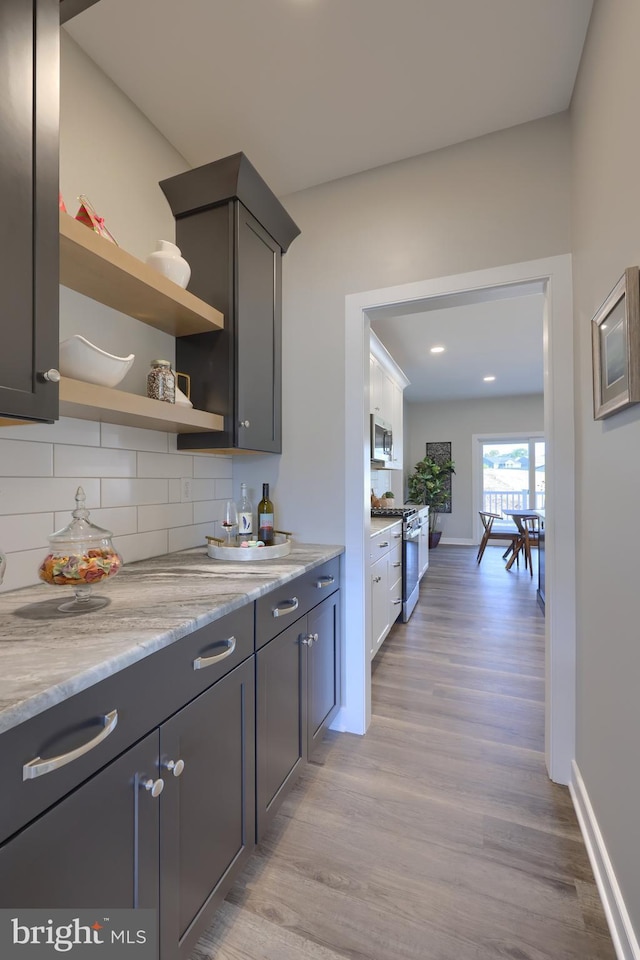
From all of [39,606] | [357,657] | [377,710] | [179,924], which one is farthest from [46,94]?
[377,710]

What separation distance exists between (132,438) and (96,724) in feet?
3.86

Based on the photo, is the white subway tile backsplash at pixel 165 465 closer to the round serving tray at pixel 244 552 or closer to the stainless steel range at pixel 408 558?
the round serving tray at pixel 244 552

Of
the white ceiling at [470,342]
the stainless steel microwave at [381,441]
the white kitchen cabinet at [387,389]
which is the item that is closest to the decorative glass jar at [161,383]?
the white ceiling at [470,342]

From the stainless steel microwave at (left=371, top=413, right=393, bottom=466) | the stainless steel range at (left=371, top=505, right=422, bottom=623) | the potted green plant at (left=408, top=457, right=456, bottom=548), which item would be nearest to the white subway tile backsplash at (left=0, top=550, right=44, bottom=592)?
the stainless steel range at (left=371, top=505, right=422, bottom=623)

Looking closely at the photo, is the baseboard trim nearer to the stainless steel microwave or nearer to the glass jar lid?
the glass jar lid

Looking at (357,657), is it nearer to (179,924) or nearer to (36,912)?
(179,924)

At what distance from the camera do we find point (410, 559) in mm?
3715

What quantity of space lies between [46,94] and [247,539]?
1.62 m

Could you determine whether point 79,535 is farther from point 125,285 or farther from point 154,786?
point 125,285

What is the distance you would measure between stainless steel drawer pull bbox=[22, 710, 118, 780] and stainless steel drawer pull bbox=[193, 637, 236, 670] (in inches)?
9.8

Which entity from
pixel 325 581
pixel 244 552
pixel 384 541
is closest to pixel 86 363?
pixel 244 552

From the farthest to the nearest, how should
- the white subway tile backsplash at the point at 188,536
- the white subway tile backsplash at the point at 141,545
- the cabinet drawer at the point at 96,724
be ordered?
the white subway tile backsplash at the point at 188,536 → the white subway tile backsplash at the point at 141,545 → the cabinet drawer at the point at 96,724

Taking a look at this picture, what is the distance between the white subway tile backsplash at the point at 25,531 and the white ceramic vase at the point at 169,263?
0.98m

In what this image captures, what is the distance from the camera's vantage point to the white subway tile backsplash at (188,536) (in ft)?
6.39
